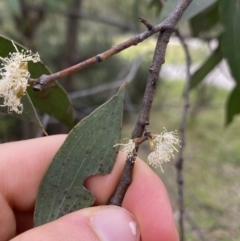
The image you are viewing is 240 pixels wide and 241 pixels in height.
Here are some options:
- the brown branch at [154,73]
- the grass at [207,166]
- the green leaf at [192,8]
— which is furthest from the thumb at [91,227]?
the grass at [207,166]

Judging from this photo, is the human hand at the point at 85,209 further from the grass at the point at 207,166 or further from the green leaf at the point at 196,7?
the grass at the point at 207,166

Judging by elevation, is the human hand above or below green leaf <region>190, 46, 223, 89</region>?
below

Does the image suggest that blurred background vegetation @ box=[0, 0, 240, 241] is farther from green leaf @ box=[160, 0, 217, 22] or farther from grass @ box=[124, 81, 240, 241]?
green leaf @ box=[160, 0, 217, 22]

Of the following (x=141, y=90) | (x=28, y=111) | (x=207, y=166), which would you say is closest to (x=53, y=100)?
(x=28, y=111)

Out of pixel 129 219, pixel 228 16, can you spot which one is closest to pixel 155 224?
pixel 129 219

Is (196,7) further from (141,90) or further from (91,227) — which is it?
(141,90)

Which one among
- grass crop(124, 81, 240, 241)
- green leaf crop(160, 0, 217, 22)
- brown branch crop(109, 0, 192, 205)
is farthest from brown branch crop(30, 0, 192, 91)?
grass crop(124, 81, 240, 241)

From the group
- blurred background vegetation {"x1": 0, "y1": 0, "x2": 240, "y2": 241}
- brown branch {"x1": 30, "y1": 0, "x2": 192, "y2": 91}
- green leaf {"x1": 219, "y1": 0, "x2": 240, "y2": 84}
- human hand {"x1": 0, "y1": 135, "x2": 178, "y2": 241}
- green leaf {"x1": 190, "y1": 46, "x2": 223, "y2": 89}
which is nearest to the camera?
brown branch {"x1": 30, "y1": 0, "x2": 192, "y2": 91}

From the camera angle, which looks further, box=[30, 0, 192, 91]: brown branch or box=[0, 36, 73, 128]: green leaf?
box=[0, 36, 73, 128]: green leaf
